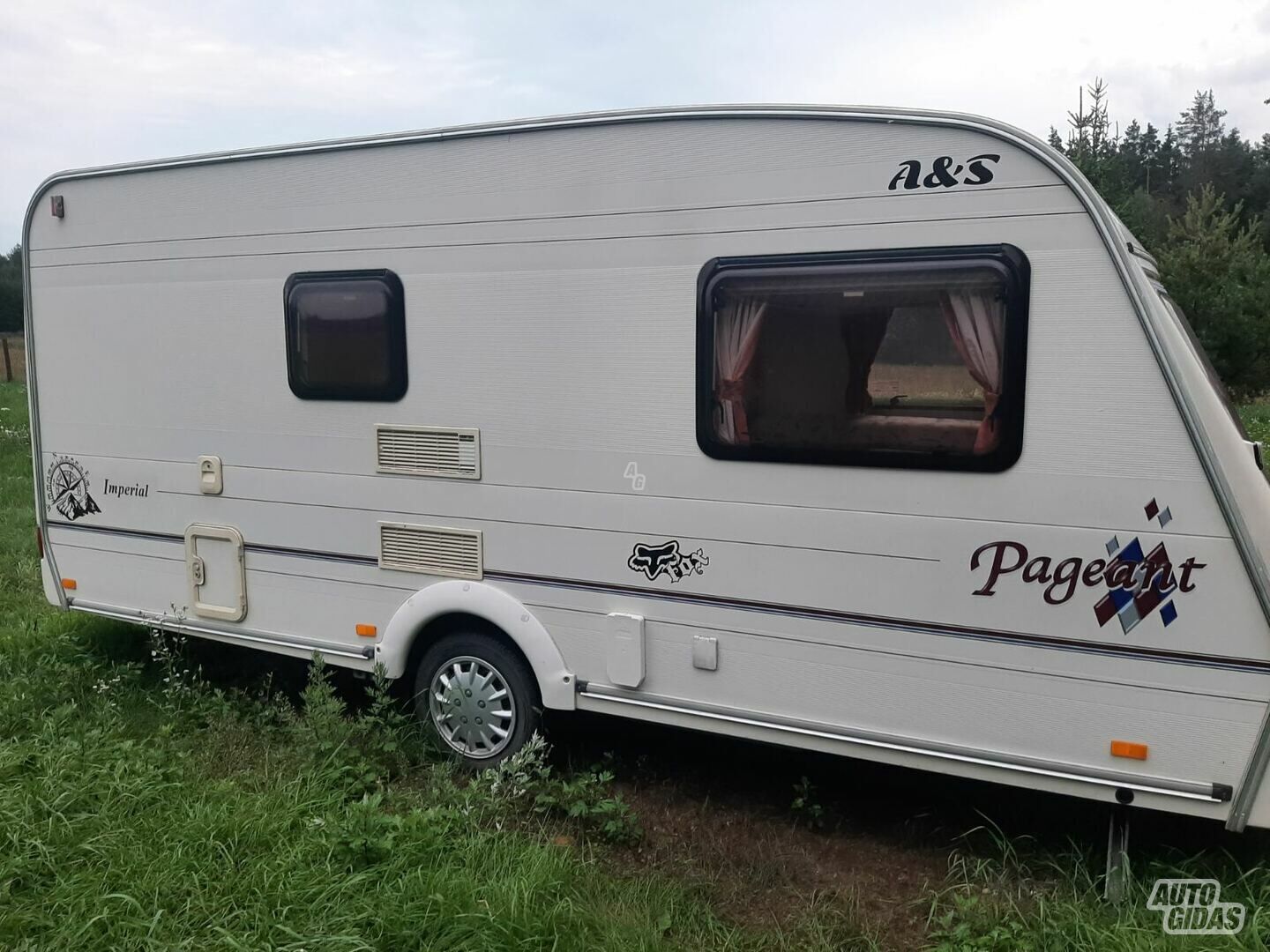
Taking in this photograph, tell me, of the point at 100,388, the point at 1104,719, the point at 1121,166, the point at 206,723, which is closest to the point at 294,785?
the point at 206,723

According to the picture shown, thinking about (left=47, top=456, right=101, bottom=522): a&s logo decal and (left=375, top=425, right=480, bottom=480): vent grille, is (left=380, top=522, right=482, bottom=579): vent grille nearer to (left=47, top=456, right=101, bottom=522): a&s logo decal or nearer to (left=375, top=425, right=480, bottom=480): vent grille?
(left=375, top=425, right=480, bottom=480): vent grille

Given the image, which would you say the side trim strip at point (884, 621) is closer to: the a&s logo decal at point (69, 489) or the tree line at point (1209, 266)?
→ the a&s logo decal at point (69, 489)


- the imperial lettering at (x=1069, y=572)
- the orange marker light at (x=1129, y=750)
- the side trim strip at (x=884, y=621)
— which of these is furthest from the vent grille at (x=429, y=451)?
the orange marker light at (x=1129, y=750)

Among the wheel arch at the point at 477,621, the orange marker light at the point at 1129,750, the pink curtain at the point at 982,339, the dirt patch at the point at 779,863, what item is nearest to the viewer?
the orange marker light at the point at 1129,750

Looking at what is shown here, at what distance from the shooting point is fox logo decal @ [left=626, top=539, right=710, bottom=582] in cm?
400

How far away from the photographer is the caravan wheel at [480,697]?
14.7ft

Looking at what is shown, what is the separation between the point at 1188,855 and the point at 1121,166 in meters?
14.8

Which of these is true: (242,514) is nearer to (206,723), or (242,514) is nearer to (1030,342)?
(206,723)

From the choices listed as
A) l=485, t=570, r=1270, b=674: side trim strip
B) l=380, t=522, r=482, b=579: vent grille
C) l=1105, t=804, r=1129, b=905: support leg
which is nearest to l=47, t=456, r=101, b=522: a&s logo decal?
l=380, t=522, r=482, b=579: vent grille

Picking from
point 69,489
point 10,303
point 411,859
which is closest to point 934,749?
point 411,859

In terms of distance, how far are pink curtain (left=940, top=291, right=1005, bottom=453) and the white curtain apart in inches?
28.3

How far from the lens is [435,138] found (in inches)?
173

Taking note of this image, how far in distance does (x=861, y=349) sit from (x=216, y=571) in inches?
136

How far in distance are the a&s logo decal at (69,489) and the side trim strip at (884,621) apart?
5.42 ft
